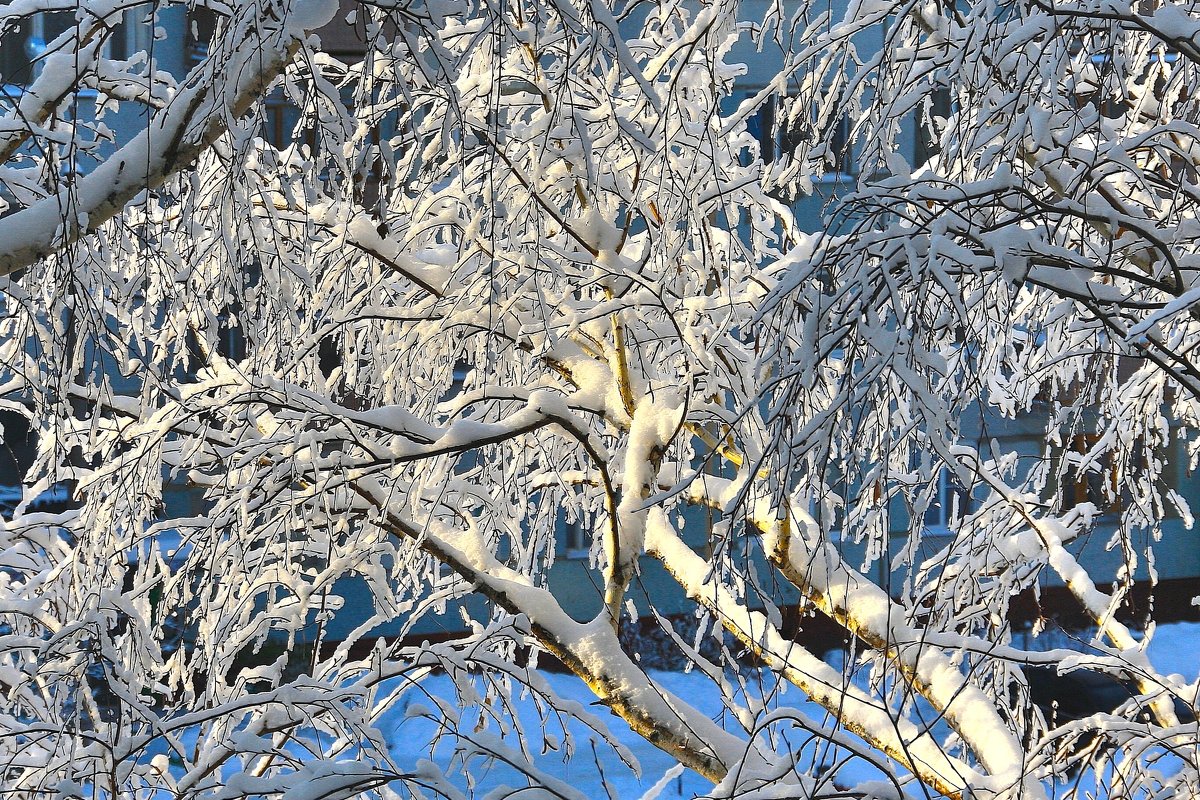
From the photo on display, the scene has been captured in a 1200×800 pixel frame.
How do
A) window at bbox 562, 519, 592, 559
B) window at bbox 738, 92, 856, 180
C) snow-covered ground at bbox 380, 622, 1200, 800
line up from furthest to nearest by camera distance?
window at bbox 562, 519, 592, 559
snow-covered ground at bbox 380, 622, 1200, 800
window at bbox 738, 92, 856, 180

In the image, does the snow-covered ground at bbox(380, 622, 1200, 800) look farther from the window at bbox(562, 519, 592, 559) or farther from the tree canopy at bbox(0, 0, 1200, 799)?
the tree canopy at bbox(0, 0, 1200, 799)

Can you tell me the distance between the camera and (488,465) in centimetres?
466

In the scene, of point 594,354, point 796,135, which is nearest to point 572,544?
point 796,135

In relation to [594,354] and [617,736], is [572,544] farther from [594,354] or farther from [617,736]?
[594,354]

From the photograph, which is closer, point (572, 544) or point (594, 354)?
point (594, 354)

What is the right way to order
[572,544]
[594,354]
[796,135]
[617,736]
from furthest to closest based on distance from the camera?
[572,544], [617,736], [796,135], [594,354]

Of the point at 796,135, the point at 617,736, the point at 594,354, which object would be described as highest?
the point at 796,135

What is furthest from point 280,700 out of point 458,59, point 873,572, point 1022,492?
point 873,572

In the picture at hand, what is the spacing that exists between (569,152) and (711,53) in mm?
667

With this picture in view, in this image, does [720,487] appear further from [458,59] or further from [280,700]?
[458,59]

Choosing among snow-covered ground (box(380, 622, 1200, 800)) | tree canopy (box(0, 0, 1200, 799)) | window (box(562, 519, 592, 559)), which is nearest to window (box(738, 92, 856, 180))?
tree canopy (box(0, 0, 1200, 799))

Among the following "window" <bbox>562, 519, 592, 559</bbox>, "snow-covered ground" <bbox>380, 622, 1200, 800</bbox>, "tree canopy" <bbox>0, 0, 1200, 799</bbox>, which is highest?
"window" <bbox>562, 519, 592, 559</bbox>

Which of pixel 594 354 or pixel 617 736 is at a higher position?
pixel 617 736

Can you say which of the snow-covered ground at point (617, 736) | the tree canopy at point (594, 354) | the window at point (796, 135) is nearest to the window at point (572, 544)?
the snow-covered ground at point (617, 736)
